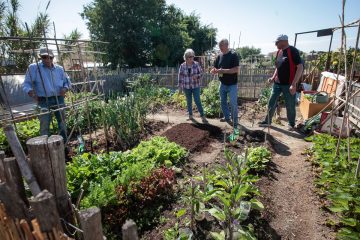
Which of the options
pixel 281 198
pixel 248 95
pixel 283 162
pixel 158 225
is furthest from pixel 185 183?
pixel 248 95

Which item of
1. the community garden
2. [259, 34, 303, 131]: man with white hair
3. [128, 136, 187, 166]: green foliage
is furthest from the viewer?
[259, 34, 303, 131]: man with white hair

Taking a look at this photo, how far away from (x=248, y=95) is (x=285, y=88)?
522cm

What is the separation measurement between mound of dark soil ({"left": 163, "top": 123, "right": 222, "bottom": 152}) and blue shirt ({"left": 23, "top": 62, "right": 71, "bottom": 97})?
92.6 inches

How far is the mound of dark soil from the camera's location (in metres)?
4.69

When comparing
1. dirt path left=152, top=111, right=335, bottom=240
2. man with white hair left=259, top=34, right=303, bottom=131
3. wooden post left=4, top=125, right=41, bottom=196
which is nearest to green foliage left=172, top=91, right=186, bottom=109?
man with white hair left=259, top=34, right=303, bottom=131

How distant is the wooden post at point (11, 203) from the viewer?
1480 millimetres

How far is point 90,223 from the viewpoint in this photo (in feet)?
4.09

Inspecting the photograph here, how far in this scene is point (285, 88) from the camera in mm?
5168

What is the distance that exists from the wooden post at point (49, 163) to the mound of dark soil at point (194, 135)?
9.90 feet

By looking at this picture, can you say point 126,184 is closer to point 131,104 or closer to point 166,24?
point 131,104

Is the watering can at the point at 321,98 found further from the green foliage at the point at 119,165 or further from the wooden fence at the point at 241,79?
the wooden fence at the point at 241,79

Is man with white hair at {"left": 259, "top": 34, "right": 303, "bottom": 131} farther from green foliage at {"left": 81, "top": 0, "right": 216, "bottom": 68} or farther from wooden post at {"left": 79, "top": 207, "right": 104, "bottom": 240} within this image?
green foliage at {"left": 81, "top": 0, "right": 216, "bottom": 68}

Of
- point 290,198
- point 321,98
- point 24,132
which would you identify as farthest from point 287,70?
point 24,132

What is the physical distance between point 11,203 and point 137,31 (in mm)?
21137
